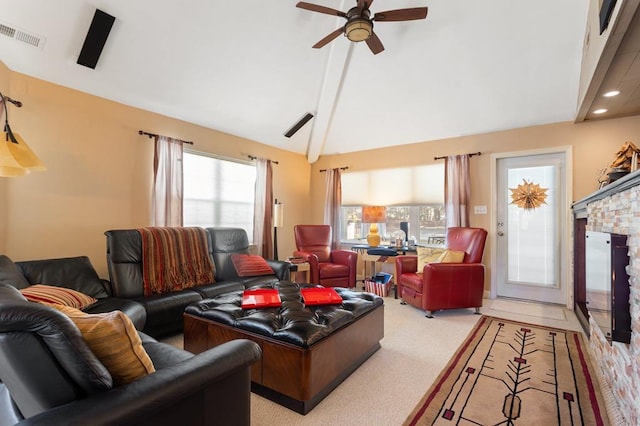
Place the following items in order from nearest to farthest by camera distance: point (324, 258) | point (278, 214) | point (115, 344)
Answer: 1. point (115, 344)
2. point (278, 214)
3. point (324, 258)

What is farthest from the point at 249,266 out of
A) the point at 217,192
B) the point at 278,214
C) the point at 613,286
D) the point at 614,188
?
the point at 614,188

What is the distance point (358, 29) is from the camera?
2.57 metres

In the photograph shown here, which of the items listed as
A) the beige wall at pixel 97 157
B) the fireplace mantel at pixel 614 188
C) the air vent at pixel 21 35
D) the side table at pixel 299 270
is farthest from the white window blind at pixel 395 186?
the air vent at pixel 21 35

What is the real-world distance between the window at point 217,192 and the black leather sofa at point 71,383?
3.37m

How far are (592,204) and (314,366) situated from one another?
8.93 feet

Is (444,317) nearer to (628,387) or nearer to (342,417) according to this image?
(628,387)

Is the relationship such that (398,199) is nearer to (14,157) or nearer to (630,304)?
(630,304)

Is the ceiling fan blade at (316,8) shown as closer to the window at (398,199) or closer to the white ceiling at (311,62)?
the white ceiling at (311,62)

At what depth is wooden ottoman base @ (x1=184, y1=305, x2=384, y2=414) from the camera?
5.90ft

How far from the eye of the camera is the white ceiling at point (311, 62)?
284cm

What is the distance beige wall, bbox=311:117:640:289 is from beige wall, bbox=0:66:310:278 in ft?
11.2

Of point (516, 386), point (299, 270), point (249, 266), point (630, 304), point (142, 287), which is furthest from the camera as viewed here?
point (299, 270)

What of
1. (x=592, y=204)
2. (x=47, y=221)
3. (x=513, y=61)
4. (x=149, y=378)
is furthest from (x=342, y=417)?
(x=513, y=61)

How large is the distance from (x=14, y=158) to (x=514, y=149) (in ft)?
18.0
